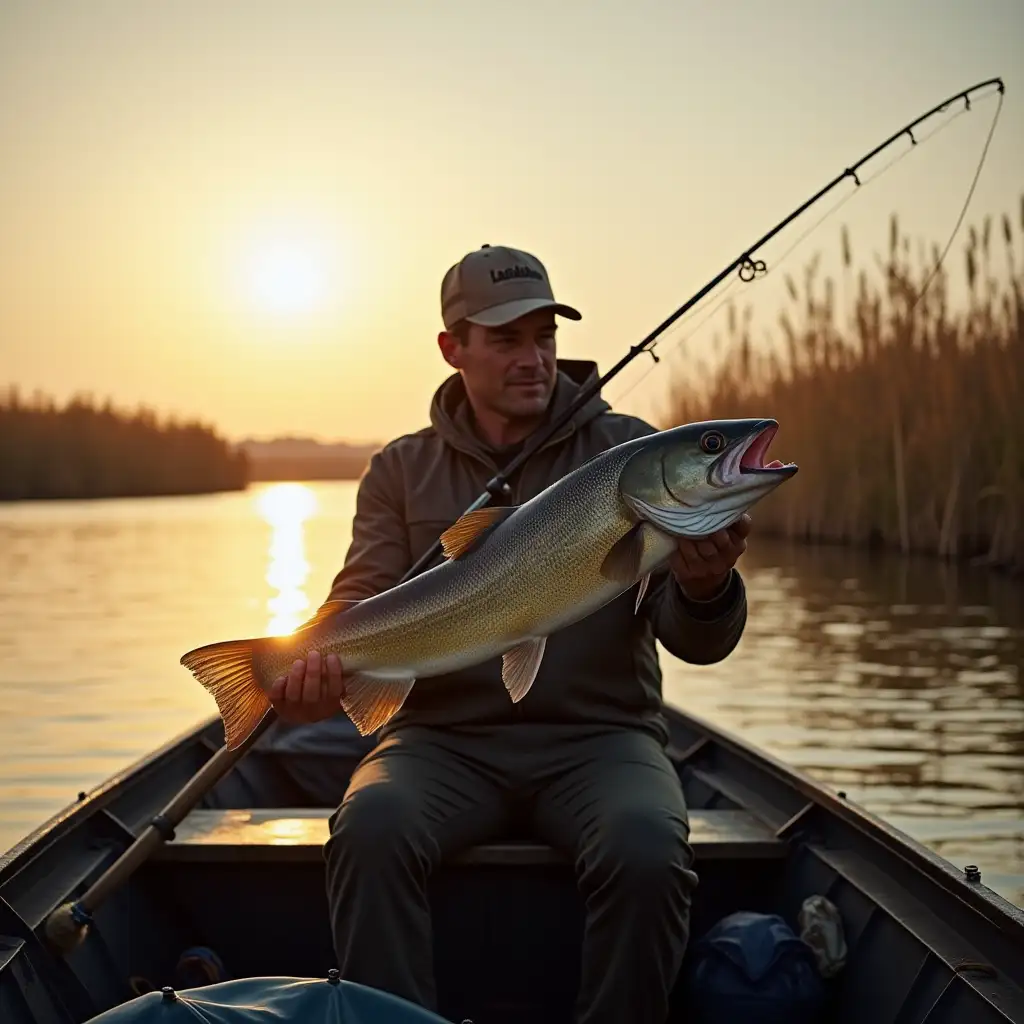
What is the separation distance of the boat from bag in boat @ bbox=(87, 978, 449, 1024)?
0.99 meters

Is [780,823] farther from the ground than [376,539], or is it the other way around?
[376,539]

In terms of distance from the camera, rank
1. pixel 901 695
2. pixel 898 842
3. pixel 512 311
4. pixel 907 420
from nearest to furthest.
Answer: pixel 898 842 → pixel 512 311 → pixel 901 695 → pixel 907 420

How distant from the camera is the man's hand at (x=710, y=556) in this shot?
2771 millimetres

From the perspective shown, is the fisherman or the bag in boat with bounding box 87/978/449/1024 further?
the fisherman

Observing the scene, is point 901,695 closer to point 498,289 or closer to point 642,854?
point 498,289

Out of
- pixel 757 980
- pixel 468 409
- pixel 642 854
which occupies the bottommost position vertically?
pixel 757 980

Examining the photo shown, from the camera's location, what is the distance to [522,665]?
2.94 metres

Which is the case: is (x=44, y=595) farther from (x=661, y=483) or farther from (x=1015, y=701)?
(x=661, y=483)

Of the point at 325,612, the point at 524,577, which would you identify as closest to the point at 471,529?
the point at 524,577

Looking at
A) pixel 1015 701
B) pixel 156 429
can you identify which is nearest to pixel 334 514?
pixel 156 429

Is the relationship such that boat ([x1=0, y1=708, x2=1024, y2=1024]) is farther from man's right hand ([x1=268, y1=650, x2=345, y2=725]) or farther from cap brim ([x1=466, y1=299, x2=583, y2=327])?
cap brim ([x1=466, y1=299, x2=583, y2=327])

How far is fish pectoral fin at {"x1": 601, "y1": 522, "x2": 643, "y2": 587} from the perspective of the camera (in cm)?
269

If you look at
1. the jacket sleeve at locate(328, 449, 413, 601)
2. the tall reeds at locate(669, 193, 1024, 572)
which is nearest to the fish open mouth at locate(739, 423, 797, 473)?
the jacket sleeve at locate(328, 449, 413, 601)

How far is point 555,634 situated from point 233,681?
857 millimetres
